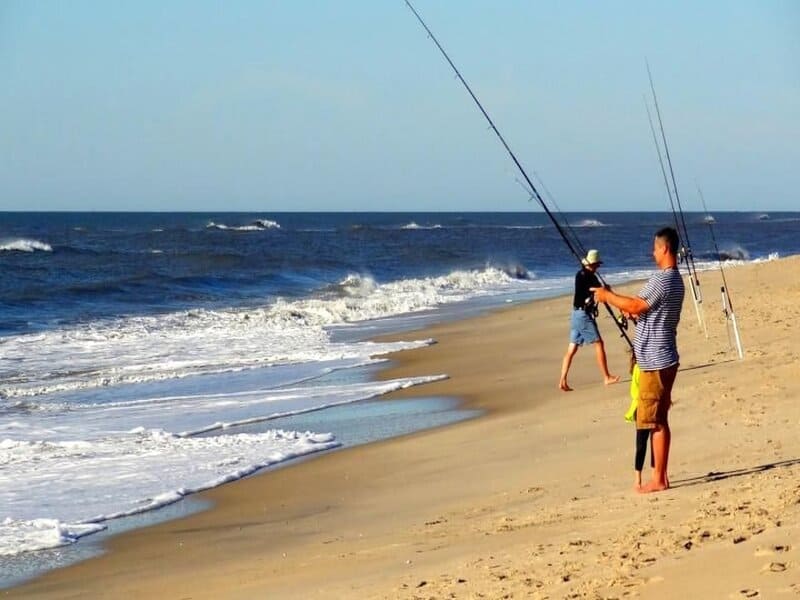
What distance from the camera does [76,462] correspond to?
870 cm

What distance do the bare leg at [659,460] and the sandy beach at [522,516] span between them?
89 mm

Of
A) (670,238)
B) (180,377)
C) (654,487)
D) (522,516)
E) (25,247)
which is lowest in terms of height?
(180,377)

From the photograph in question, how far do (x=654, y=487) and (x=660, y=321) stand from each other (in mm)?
813

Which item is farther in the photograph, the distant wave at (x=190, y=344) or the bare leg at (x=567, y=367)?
the distant wave at (x=190, y=344)

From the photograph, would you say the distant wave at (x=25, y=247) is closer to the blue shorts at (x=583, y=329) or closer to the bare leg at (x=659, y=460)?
the blue shorts at (x=583, y=329)

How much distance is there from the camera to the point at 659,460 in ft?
19.9

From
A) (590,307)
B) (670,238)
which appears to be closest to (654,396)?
(670,238)

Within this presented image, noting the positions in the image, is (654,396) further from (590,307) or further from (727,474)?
(590,307)

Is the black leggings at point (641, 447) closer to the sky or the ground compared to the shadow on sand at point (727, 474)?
closer to the sky

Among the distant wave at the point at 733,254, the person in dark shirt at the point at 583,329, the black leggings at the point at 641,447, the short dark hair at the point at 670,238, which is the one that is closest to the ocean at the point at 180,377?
the person in dark shirt at the point at 583,329

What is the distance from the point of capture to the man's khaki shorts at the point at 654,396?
6.12 m

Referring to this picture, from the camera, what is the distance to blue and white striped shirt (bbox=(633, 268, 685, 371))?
6.05m

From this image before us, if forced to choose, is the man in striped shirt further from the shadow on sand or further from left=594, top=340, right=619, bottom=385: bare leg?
left=594, top=340, right=619, bottom=385: bare leg

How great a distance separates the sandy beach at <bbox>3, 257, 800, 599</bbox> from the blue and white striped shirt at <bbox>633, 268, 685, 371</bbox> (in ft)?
2.12
